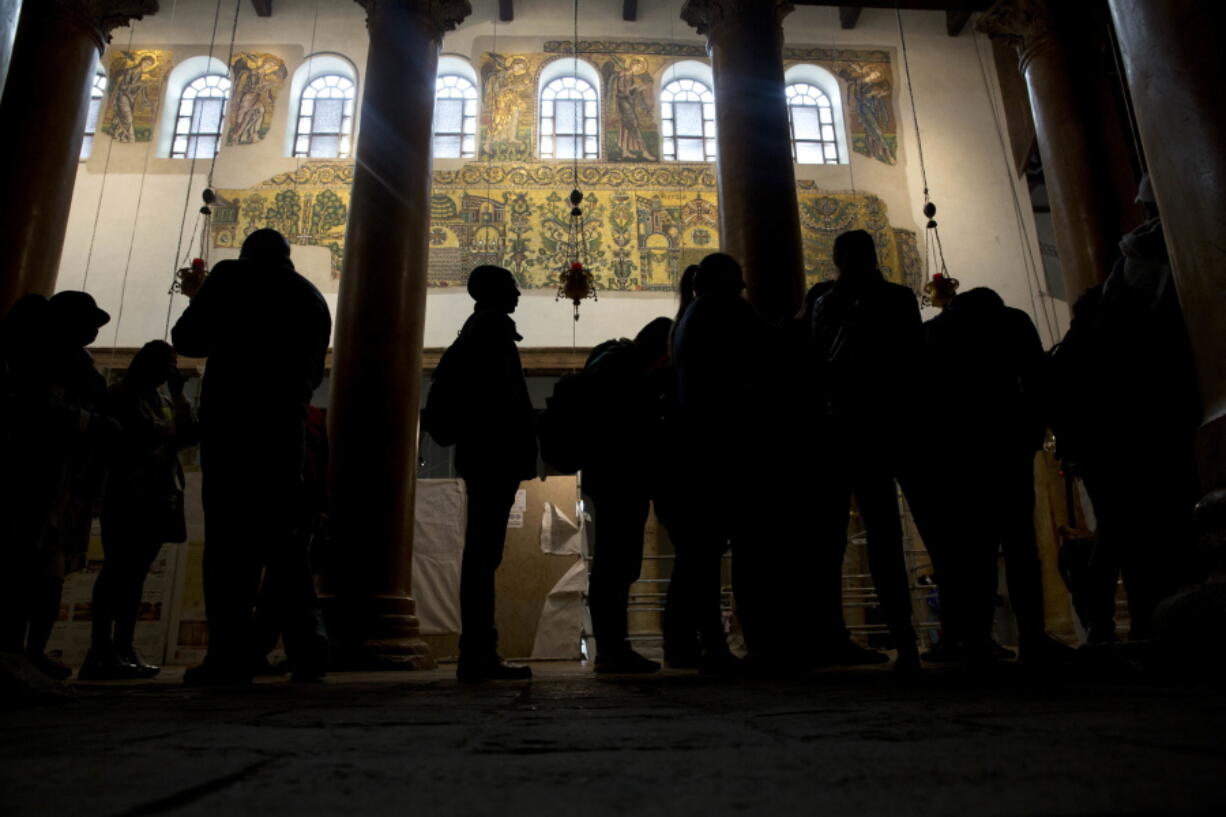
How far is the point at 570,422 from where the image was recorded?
3293 millimetres

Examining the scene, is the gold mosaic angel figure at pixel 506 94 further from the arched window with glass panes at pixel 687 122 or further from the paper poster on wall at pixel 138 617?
the paper poster on wall at pixel 138 617

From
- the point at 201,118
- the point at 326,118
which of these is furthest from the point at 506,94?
the point at 201,118

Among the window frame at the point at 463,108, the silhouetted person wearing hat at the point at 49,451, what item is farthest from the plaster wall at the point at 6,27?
the window frame at the point at 463,108

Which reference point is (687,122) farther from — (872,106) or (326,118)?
(326,118)

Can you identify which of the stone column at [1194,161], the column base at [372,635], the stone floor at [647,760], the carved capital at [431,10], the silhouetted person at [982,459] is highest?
the carved capital at [431,10]

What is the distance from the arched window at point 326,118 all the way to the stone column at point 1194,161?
11454 mm

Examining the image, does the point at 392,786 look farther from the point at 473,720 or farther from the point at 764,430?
the point at 764,430

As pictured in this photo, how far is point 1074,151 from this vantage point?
6.95 metres

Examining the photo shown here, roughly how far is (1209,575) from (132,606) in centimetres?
407

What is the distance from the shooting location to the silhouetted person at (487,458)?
284 centimetres

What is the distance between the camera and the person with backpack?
2.87 meters

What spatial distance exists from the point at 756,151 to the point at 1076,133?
131 inches

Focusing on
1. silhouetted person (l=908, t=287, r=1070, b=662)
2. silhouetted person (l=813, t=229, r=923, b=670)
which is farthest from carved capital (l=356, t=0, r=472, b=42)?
silhouetted person (l=908, t=287, r=1070, b=662)

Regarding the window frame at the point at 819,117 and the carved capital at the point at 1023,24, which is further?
the window frame at the point at 819,117
